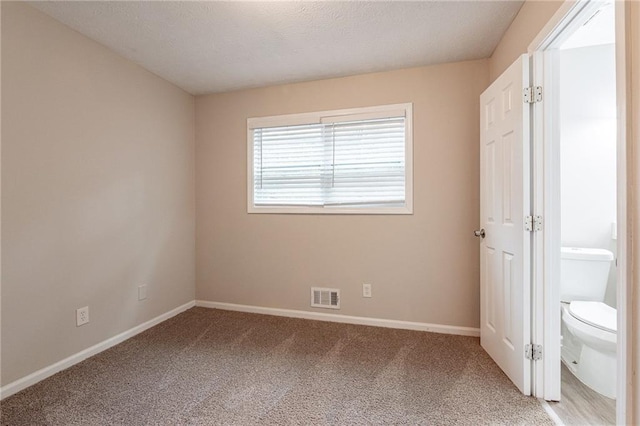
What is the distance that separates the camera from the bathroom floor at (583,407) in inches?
61.1

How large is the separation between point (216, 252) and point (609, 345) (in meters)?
3.20

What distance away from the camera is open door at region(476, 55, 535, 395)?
1.72 meters

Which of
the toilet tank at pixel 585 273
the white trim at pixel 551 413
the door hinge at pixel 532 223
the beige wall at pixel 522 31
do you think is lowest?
the white trim at pixel 551 413

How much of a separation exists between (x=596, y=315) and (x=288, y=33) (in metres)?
2.77

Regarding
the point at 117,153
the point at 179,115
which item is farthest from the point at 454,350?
the point at 179,115

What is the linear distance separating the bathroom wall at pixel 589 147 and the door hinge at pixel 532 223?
44.4 inches

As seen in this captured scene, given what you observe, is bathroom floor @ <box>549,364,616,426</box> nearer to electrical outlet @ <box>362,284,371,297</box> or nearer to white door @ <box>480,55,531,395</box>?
white door @ <box>480,55,531,395</box>

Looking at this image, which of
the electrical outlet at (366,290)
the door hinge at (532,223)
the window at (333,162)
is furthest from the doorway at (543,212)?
the electrical outlet at (366,290)

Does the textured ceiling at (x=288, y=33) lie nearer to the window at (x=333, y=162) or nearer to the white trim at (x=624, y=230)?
the window at (x=333, y=162)

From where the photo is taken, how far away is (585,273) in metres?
2.29

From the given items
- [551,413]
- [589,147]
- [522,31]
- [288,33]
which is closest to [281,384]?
[551,413]

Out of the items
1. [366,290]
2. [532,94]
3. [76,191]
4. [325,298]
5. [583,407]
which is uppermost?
[532,94]

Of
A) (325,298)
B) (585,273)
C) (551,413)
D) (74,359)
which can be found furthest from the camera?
(325,298)

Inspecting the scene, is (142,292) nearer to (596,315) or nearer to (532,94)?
(532,94)
